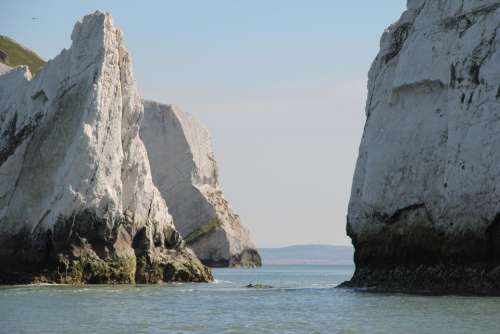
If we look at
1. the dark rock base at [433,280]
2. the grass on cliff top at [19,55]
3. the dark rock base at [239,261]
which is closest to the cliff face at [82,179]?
the dark rock base at [433,280]

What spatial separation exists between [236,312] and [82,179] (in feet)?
52.7

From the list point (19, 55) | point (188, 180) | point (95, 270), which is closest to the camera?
point (95, 270)

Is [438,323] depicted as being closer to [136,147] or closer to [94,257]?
[94,257]

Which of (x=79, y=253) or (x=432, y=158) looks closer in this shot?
(x=432, y=158)

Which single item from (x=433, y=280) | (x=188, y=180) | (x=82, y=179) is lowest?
(x=433, y=280)

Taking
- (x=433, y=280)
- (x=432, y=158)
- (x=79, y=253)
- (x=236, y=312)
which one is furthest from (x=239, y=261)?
(x=236, y=312)

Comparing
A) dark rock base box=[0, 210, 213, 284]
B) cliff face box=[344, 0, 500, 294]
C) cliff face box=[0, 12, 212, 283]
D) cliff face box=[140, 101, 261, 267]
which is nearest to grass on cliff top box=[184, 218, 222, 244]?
cliff face box=[140, 101, 261, 267]

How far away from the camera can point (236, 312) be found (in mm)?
33938

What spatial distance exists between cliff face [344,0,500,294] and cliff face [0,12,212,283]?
10808mm

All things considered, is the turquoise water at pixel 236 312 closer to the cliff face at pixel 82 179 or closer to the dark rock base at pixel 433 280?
the dark rock base at pixel 433 280

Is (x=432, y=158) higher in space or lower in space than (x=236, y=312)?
higher

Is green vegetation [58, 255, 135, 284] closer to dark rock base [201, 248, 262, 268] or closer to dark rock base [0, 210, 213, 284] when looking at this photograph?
dark rock base [0, 210, 213, 284]

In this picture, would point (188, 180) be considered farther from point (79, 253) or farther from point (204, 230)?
point (79, 253)

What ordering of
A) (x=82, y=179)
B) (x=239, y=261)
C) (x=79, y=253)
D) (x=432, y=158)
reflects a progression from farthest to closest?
(x=239, y=261) → (x=82, y=179) → (x=79, y=253) → (x=432, y=158)
